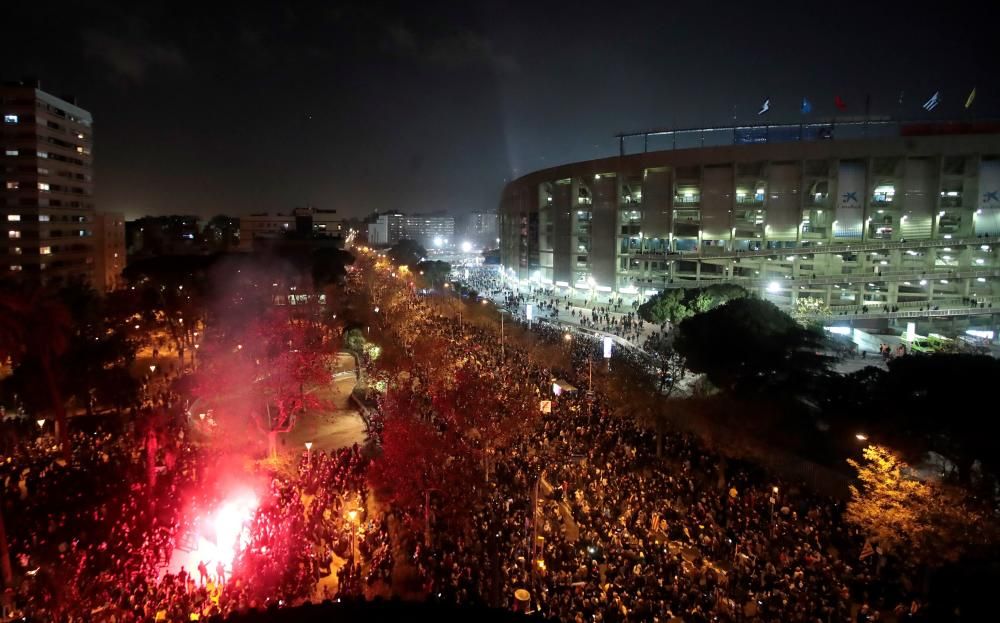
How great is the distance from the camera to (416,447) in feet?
43.7

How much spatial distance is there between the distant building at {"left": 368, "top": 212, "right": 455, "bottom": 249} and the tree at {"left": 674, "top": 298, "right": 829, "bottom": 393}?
15061cm

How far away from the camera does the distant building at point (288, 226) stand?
102m

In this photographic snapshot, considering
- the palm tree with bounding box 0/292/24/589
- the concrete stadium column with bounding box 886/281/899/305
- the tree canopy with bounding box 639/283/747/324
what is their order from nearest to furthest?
the palm tree with bounding box 0/292/24/589 < the tree canopy with bounding box 639/283/747/324 < the concrete stadium column with bounding box 886/281/899/305

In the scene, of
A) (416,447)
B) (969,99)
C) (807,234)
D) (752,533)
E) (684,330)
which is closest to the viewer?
(752,533)

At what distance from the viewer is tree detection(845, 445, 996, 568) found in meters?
9.38

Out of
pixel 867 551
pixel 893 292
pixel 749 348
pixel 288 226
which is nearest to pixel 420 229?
pixel 288 226

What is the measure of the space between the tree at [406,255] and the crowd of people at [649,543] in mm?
64153

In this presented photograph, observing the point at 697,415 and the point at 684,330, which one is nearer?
the point at 697,415

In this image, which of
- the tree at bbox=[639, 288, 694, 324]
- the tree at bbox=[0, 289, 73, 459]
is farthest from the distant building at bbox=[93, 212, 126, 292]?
the tree at bbox=[639, 288, 694, 324]

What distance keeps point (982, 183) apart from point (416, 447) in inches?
1671

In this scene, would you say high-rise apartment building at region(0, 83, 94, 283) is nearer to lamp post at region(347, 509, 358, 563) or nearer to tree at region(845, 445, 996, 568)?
lamp post at region(347, 509, 358, 563)

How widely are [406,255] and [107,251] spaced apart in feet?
142

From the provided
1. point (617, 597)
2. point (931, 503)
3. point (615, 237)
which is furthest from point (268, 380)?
point (615, 237)

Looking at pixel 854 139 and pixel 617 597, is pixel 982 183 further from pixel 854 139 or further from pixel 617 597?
pixel 617 597
